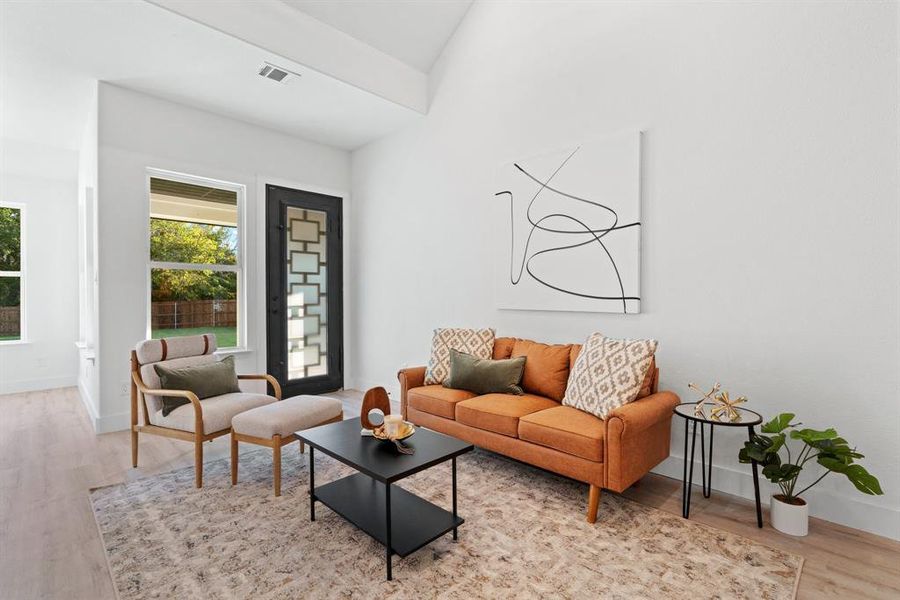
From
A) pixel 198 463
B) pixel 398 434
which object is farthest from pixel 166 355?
pixel 398 434

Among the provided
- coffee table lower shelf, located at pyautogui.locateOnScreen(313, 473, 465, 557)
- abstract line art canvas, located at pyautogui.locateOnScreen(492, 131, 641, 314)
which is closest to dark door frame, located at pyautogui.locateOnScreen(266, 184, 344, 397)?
abstract line art canvas, located at pyautogui.locateOnScreen(492, 131, 641, 314)

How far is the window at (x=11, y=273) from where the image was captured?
5.70m

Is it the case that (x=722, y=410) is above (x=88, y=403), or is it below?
above

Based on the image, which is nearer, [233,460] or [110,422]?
[233,460]

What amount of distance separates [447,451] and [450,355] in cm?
151

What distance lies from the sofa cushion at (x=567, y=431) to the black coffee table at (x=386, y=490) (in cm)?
53

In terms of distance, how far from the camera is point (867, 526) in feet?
7.64

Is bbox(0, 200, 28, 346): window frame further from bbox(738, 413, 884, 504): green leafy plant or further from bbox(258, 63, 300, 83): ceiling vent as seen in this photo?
bbox(738, 413, 884, 504): green leafy plant

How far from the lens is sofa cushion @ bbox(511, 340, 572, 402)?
10.7ft

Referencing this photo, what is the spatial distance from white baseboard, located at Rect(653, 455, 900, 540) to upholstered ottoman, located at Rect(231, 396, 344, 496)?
8.00ft

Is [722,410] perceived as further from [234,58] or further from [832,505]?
[234,58]

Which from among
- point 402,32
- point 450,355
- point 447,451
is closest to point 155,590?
point 447,451

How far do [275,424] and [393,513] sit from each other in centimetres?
95

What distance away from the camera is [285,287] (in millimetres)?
5121
